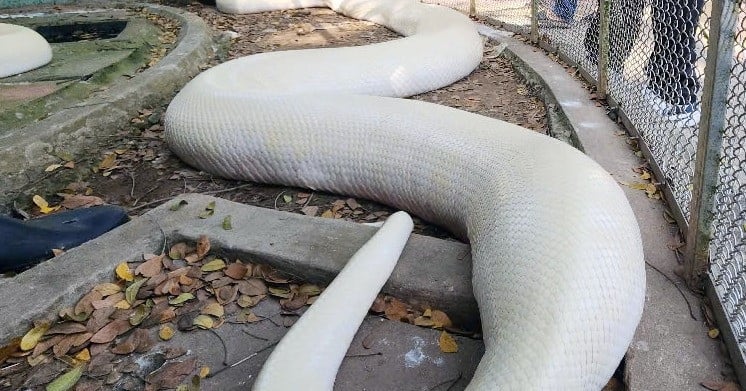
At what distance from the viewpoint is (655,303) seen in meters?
1.87

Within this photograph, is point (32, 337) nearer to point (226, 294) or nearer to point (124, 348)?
point (124, 348)

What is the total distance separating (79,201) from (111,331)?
50.0 inches

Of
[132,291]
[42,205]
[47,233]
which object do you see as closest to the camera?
[132,291]

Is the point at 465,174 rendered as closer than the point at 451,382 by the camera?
No

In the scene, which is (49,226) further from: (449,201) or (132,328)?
(449,201)

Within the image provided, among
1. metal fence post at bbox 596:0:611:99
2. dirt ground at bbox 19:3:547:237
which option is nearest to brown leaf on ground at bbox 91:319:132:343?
dirt ground at bbox 19:3:547:237

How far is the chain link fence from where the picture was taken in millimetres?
1745

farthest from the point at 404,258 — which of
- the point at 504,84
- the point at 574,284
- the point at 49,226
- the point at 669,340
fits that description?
the point at 504,84

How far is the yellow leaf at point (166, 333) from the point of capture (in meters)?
1.98

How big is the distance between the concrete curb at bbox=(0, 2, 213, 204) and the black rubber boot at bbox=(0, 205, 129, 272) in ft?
1.99

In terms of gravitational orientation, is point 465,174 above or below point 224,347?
above

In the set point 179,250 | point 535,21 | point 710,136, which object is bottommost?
point 179,250

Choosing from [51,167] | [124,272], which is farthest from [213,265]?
[51,167]

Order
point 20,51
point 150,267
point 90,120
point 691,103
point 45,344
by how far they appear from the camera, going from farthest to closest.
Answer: point 20,51
point 90,120
point 691,103
point 150,267
point 45,344
